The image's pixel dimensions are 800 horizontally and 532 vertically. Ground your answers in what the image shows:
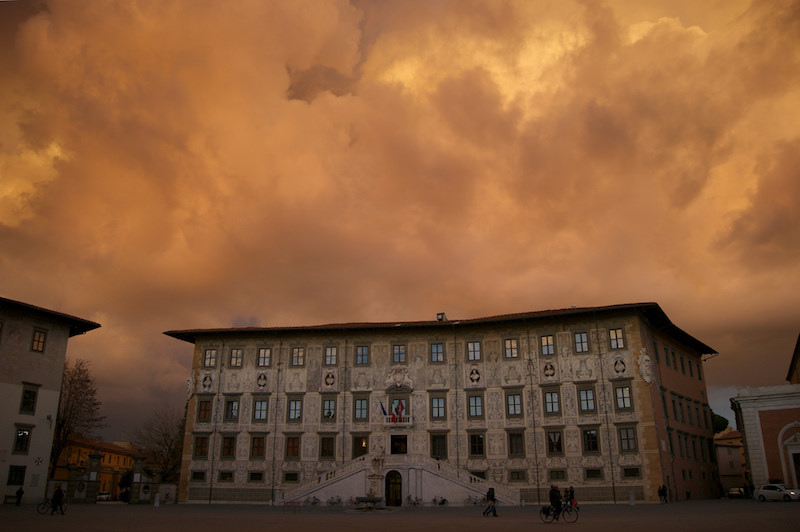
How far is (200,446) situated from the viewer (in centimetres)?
4475

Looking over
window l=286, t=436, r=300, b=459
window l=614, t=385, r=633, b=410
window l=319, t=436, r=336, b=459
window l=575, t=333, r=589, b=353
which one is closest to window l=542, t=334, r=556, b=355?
window l=575, t=333, r=589, b=353

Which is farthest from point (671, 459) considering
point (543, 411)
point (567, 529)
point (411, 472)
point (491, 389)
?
point (567, 529)

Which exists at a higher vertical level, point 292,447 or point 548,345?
point 548,345

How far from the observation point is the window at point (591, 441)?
127ft

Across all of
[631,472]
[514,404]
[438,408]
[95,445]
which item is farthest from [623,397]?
[95,445]

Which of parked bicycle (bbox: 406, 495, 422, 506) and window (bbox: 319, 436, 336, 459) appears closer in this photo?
parked bicycle (bbox: 406, 495, 422, 506)

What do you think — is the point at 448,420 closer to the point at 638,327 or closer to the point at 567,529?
the point at 638,327

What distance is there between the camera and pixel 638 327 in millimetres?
39250

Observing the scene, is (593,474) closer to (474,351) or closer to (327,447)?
(474,351)

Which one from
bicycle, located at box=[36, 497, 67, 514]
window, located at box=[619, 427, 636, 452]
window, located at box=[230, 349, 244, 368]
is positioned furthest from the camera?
window, located at box=[230, 349, 244, 368]

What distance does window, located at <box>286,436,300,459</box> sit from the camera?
43.4 metres

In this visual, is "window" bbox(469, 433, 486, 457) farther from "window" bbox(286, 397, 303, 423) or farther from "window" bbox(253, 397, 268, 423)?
"window" bbox(253, 397, 268, 423)

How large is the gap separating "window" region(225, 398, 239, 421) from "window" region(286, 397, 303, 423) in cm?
405

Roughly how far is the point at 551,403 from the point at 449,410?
702 centimetres
